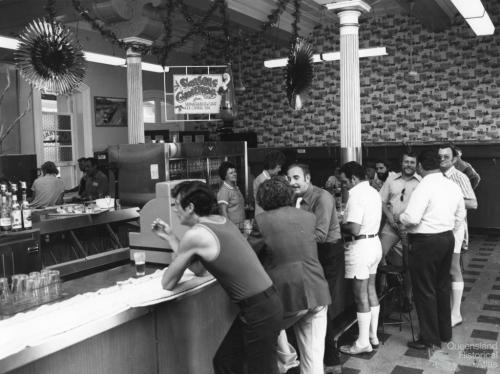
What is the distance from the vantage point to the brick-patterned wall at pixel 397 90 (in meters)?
11.1

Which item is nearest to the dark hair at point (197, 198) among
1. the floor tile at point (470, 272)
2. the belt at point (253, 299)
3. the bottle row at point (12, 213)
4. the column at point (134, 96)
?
the belt at point (253, 299)

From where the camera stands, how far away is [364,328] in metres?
4.62

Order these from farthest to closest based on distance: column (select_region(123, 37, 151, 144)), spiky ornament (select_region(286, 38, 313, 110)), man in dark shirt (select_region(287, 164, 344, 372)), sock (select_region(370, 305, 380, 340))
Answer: column (select_region(123, 37, 151, 144)) → spiky ornament (select_region(286, 38, 313, 110)) → sock (select_region(370, 305, 380, 340)) → man in dark shirt (select_region(287, 164, 344, 372))

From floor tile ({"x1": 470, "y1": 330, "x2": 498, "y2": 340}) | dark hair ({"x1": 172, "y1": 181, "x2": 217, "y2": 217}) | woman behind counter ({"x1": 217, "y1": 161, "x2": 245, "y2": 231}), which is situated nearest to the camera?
dark hair ({"x1": 172, "y1": 181, "x2": 217, "y2": 217})

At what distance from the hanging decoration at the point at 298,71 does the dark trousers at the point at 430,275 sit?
93.0 inches

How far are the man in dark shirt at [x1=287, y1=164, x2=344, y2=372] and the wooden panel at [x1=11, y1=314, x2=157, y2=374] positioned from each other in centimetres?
162

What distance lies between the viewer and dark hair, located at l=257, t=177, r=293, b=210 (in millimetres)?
3393

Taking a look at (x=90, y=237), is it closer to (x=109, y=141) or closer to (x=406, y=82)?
(x=109, y=141)

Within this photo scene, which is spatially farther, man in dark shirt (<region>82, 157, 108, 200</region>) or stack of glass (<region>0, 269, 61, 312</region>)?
man in dark shirt (<region>82, 157, 108, 200</region>)

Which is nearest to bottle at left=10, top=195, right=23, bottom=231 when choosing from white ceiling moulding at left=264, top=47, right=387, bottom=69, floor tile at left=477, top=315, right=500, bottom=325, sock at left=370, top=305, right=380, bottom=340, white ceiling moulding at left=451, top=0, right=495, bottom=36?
sock at left=370, top=305, right=380, bottom=340

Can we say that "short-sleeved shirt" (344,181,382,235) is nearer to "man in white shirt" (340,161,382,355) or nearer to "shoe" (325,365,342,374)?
"man in white shirt" (340,161,382,355)

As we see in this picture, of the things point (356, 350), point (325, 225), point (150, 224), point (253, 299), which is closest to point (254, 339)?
point (253, 299)

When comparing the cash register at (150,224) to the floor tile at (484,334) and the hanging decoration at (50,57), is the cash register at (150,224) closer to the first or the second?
the hanging decoration at (50,57)

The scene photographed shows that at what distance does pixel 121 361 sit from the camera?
9.31 feet
